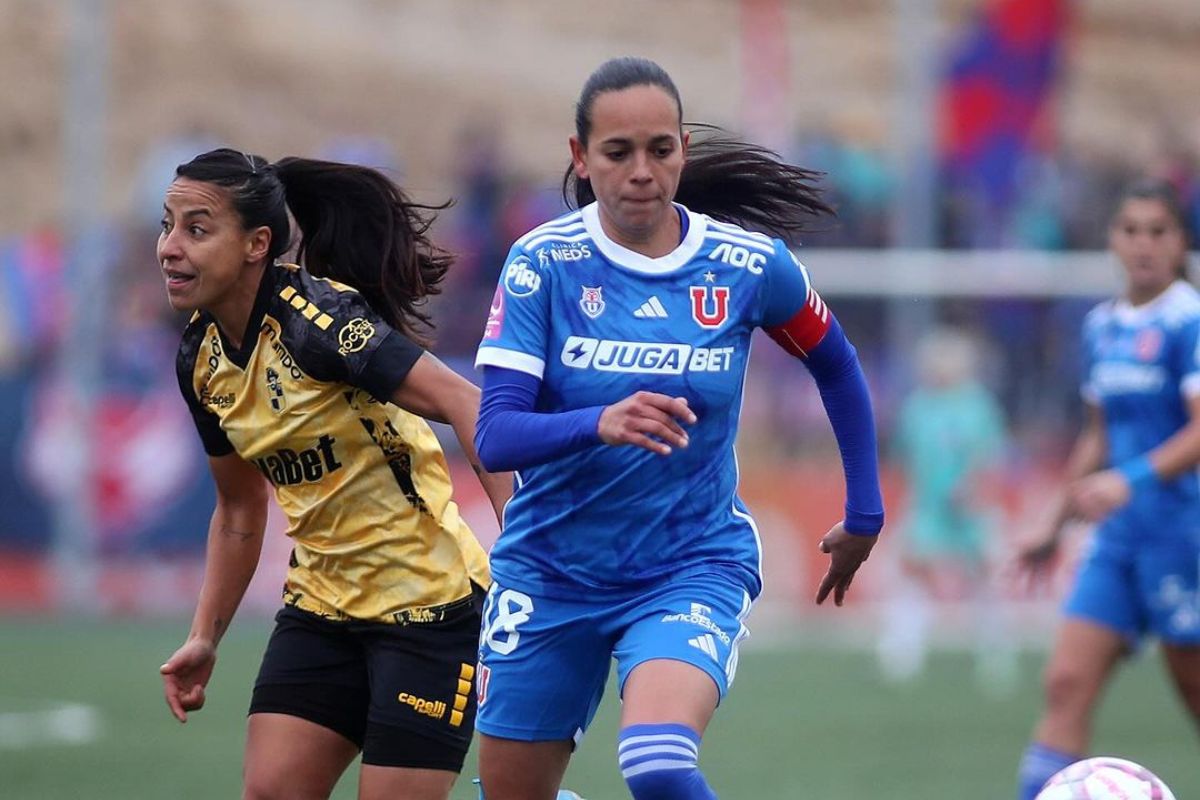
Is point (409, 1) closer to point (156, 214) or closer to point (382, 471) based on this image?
point (156, 214)

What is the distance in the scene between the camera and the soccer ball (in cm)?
524

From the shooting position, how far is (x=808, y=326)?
5133 mm

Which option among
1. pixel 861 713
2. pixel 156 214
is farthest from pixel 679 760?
pixel 156 214

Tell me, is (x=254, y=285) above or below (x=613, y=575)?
above

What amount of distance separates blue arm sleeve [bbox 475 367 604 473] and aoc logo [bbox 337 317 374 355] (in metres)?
0.40

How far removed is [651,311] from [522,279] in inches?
12.6

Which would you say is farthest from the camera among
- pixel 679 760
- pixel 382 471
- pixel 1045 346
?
pixel 1045 346

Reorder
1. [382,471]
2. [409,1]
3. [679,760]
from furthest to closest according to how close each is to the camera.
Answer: [409,1]
[382,471]
[679,760]

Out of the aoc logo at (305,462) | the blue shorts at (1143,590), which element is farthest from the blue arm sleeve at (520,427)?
the blue shorts at (1143,590)

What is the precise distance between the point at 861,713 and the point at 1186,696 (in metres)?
4.14

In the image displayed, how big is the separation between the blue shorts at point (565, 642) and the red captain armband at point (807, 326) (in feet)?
2.08

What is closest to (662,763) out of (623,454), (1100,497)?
(623,454)

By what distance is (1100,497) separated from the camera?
6520mm

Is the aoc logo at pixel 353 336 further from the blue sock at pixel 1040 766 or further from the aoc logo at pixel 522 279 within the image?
the blue sock at pixel 1040 766
